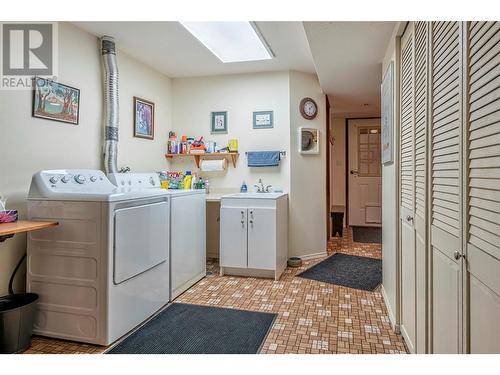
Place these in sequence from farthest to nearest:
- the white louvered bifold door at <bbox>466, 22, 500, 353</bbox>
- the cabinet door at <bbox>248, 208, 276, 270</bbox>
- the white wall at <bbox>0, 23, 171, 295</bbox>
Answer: the cabinet door at <bbox>248, 208, 276, 270</bbox>
the white wall at <bbox>0, 23, 171, 295</bbox>
the white louvered bifold door at <bbox>466, 22, 500, 353</bbox>

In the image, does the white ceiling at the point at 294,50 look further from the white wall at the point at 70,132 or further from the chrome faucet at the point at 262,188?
the chrome faucet at the point at 262,188

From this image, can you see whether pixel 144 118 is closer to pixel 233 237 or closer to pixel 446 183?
pixel 233 237

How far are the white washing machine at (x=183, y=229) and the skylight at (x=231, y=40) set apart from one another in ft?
4.82

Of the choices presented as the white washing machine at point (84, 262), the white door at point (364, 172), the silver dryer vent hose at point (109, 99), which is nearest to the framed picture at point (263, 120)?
the silver dryer vent hose at point (109, 99)

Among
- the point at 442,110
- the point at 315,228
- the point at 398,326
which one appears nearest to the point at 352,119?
the point at 315,228

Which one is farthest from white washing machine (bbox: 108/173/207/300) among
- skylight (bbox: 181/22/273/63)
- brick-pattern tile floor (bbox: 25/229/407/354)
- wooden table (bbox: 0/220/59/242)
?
skylight (bbox: 181/22/273/63)

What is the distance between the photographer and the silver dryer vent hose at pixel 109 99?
295 cm

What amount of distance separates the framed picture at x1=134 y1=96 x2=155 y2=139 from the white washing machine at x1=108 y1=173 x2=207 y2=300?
21.5 inches

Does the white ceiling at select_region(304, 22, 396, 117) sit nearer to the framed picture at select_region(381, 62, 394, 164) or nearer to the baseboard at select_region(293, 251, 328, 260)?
the framed picture at select_region(381, 62, 394, 164)

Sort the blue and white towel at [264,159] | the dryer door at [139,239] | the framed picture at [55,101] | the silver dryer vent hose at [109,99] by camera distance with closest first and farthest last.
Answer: the dryer door at [139,239], the framed picture at [55,101], the silver dryer vent hose at [109,99], the blue and white towel at [264,159]

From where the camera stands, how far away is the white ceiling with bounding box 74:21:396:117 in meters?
2.30

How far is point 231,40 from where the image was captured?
303 centimetres

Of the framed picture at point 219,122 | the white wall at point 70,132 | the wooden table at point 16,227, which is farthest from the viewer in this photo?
the framed picture at point 219,122
